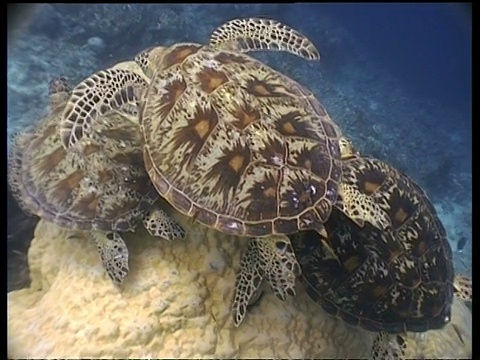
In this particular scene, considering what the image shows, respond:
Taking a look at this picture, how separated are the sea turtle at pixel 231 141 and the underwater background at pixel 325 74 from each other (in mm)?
1108

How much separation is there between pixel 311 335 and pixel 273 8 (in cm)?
723

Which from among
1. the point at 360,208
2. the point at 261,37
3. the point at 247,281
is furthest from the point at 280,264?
the point at 261,37

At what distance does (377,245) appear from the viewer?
7.27 feet

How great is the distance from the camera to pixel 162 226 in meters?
2.19

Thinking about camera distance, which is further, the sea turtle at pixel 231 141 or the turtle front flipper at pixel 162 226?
the turtle front flipper at pixel 162 226

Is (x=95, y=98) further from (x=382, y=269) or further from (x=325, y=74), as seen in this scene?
(x=325, y=74)

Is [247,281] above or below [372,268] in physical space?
below

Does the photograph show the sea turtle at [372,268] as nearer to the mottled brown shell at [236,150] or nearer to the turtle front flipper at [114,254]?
the mottled brown shell at [236,150]

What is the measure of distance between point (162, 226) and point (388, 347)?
126cm

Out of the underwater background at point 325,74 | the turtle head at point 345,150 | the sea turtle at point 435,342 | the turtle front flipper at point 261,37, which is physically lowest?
the underwater background at point 325,74

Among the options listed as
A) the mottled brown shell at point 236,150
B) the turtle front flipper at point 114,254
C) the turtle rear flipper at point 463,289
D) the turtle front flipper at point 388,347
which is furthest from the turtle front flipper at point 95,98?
the turtle rear flipper at point 463,289

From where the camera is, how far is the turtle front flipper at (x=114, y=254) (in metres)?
2.09

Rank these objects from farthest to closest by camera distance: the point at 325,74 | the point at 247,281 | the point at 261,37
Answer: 1. the point at 325,74
2. the point at 261,37
3. the point at 247,281

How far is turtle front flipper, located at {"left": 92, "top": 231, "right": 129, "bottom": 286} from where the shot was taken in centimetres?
209
